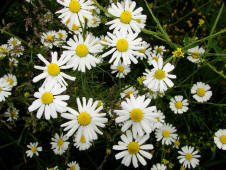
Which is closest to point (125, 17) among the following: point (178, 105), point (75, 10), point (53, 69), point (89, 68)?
point (75, 10)

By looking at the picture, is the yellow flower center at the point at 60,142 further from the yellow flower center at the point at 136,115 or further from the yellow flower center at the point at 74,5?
the yellow flower center at the point at 74,5

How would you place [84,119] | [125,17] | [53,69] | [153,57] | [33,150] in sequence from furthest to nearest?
1. [153,57]
2. [33,150]
3. [125,17]
4. [53,69]
5. [84,119]

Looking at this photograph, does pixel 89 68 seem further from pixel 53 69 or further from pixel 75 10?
pixel 75 10

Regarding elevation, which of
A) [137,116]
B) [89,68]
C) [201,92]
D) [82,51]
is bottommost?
[137,116]

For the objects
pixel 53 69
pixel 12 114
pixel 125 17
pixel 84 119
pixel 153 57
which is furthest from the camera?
Result: pixel 153 57

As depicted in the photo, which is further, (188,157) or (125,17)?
(188,157)

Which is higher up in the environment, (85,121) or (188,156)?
(188,156)

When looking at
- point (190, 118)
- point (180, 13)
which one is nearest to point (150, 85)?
point (190, 118)

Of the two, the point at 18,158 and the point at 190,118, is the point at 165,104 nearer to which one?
the point at 190,118

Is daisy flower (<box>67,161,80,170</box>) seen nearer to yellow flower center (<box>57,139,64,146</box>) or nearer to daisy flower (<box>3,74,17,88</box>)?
yellow flower center (<box>57,139,64,146</box>)
